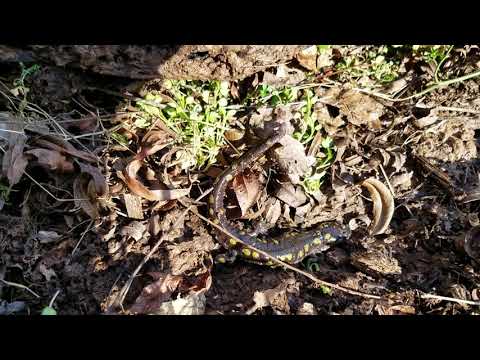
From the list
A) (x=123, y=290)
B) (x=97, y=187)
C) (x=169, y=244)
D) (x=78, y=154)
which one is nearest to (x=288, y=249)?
(x=169, y=244)

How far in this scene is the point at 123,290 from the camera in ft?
11.3

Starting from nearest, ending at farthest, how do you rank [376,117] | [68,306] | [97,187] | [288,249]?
[68,306]
[97,187]
[288,249]
[376,117]

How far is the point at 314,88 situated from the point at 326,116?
0.31m

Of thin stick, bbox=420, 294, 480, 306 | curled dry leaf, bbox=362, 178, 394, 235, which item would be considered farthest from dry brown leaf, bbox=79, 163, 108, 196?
thin stick, bbox=420, 294, 480, 306

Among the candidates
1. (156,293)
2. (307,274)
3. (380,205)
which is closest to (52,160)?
(156,293)

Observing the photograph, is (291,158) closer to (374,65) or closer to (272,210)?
(272,210)

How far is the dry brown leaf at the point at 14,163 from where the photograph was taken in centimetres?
358

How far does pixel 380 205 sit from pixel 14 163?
134 inches

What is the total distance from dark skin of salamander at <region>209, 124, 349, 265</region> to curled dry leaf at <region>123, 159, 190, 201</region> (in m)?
0.39

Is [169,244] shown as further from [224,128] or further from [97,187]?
[224,128]

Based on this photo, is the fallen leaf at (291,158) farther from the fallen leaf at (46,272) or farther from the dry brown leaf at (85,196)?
the fallen leaf at (46,272)

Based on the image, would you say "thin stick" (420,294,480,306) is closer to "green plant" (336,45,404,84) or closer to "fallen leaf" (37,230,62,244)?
"green plant" (336,45,404,84)

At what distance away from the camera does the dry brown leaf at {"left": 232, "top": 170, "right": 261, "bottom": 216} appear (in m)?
4.21

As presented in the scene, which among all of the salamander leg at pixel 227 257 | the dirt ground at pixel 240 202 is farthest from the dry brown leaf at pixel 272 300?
the salamander leg at pixel 227 257
